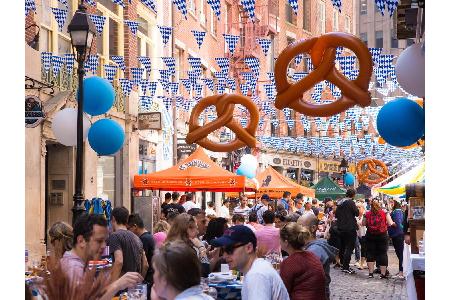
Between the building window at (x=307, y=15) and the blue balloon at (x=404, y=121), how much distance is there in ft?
157

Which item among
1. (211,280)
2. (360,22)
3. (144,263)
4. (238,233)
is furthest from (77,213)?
(360,22)

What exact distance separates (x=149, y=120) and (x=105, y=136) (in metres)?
11.7

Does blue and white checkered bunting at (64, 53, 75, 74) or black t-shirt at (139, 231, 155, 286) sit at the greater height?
blue and white checkered bunting at (64, 53, 75, 74)

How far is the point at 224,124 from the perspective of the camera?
1407 cm

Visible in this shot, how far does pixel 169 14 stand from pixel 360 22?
231 feet

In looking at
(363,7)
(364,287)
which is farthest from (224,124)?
(363,7)

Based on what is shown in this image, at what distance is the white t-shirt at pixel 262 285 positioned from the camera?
5.76 meters

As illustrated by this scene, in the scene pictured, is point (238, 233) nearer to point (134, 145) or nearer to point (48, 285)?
point (48, 285)

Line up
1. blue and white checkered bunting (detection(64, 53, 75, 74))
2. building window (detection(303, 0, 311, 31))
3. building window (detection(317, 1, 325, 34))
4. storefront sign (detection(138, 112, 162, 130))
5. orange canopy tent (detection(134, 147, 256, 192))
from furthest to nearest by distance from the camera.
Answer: building window (detection(317, 1, 325, 34)), building window (detection(303, 0, 311, 31)), storefront sign (detection(138, 112, 162, 130)), orange canopy tent (detection(134, 147, 256, 192)), blue and white checkered bunting (detection(64, 53, 75, 74))

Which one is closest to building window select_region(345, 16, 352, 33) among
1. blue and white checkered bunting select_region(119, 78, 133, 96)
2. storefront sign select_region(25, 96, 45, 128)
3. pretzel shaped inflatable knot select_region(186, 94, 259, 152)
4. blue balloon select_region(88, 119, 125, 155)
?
blue and white checkered bunting select_region(119, 78, 133, 96)

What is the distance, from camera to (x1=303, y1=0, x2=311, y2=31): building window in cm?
5669

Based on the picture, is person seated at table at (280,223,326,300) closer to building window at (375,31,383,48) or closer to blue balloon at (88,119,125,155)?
blue balloon at (88,119,125,155)

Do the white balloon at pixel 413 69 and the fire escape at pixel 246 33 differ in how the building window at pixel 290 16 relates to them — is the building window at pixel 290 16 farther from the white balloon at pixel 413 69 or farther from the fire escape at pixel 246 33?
the white balloon at pixel 413 69

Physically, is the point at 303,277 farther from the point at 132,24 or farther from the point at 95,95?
the point at 132,24
